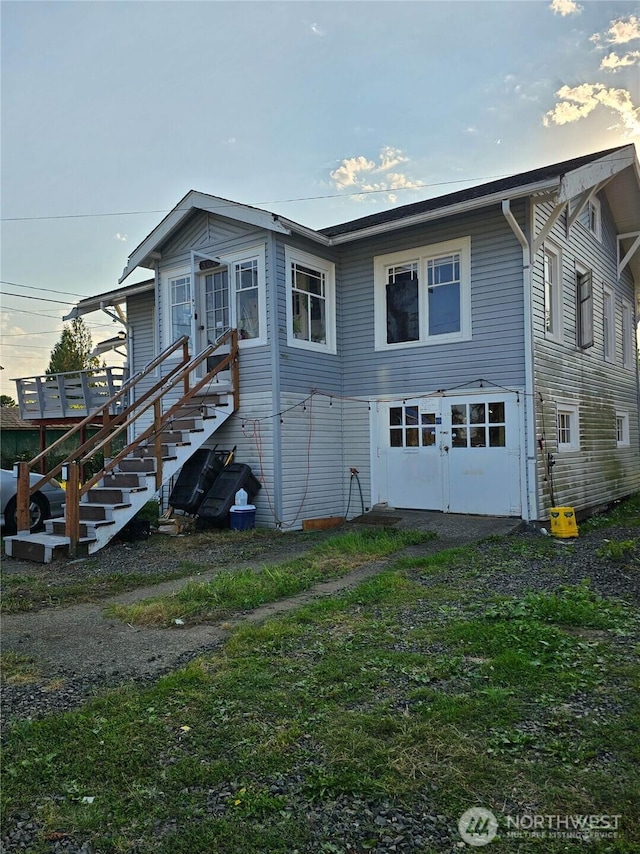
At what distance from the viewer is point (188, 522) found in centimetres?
969

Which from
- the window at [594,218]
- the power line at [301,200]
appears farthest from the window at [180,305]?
the window at [594,218]

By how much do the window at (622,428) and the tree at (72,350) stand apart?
3265 cm

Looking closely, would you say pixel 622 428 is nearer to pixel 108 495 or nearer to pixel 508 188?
pixel 508 188

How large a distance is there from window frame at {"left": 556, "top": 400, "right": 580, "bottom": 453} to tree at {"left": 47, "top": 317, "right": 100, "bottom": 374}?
33552 millimetres

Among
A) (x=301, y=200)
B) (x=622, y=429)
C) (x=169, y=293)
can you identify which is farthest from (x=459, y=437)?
(x=301, y=200)

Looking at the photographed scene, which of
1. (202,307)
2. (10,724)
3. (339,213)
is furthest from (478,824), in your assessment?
(339,213)

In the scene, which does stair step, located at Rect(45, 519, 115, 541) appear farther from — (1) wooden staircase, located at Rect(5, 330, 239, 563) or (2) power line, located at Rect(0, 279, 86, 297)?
(2) power line, located at Rect(0, 279, 86, 297)

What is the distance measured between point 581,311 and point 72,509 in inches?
382

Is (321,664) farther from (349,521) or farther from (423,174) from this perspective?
(423,174)

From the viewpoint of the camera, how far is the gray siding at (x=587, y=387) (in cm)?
964

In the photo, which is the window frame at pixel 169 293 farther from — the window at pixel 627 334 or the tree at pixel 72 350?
the tree at pixel 72 350

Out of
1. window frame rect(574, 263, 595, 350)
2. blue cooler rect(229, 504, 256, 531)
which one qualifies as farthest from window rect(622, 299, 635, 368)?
blue cooler rect(229, 504, 256, 531)

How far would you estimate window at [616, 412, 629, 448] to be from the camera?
14.0m

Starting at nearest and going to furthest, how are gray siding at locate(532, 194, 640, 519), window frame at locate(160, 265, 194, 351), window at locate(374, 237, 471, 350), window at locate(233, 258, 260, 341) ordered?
gray siding at locate(532, 194, 640, 519) → window at locate(374, 237, 471, 350) → window at locate(233, 258, 260, 341) → window frame at locate(160, 265, 194, 351)
